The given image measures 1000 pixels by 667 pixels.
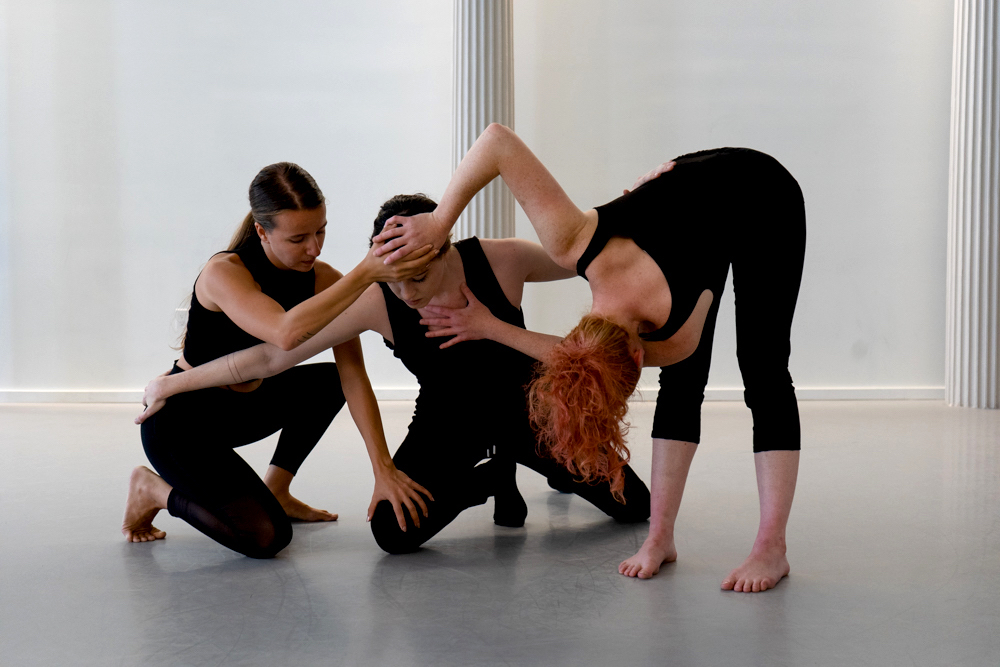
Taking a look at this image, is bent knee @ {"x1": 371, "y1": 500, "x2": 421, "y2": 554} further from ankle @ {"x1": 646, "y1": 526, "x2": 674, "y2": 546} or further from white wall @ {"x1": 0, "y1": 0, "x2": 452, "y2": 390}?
white wall @ {"x1": 0, "y1": 0, "x2": 452, "y2": 390}

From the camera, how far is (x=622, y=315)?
1410mm

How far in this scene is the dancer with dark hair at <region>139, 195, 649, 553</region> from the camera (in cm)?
182

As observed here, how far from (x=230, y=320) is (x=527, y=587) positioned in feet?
3.18

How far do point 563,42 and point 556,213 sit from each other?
3.61 m

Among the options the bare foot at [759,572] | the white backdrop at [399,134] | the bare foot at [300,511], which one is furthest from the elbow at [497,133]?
the white backdrop at [399,134]

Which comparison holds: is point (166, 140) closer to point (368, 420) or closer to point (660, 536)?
point (368, 420)

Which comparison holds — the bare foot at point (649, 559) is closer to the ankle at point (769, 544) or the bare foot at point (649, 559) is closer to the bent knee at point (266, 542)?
the ankle at point (769, 544)

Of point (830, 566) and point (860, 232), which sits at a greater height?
Result: point (860, 232)

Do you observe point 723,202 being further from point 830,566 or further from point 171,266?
point 171,266

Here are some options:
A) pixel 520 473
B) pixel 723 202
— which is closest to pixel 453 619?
pixel 723 202

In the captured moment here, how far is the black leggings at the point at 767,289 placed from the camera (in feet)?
5.28

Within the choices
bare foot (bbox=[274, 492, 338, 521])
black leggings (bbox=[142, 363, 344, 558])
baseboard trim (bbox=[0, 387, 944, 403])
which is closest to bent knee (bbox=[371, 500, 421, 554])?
black leggings (bbox=[142, 363, 344, 558])

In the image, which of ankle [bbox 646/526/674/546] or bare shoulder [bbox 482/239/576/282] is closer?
ankle [bbox 646/526/674/546]

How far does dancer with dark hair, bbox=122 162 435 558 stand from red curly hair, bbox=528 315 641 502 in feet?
1.52
